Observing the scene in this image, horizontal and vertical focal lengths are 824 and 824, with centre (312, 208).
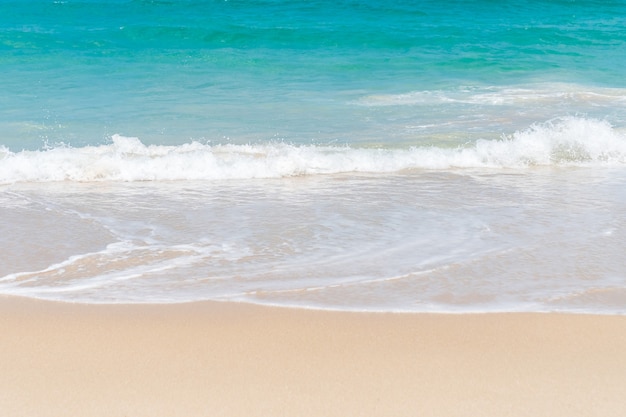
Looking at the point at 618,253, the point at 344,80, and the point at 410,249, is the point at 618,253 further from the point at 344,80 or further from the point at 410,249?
the point at 344,80

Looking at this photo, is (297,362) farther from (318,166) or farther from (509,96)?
(509,96)

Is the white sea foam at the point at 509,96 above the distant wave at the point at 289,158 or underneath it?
above

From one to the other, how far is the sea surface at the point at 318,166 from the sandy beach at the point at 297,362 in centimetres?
25

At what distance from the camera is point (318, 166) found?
26.9 feet

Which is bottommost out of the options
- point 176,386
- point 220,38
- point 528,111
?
point 176,386

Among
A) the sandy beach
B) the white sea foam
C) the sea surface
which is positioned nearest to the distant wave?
the sea surface

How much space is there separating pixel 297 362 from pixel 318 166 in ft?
15.9

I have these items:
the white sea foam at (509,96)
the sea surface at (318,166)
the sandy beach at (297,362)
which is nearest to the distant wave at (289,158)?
the sea surface at (318,166)

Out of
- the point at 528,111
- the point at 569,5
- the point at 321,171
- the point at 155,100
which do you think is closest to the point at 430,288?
the point at 321,171

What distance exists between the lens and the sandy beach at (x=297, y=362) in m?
3.09

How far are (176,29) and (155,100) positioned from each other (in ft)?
24.7

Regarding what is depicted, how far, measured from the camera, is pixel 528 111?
11.6 meters

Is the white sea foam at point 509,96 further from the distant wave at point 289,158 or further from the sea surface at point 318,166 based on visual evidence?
the distant wave at point 289,158

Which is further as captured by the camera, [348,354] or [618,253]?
[618,253]
